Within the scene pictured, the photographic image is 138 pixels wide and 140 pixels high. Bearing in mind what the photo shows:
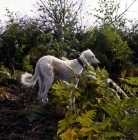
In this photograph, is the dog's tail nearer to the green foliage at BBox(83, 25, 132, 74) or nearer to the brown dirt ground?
the brown dirt ground

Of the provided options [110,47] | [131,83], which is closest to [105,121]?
[131,83]

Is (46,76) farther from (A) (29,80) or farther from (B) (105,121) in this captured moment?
(B) (105,121)

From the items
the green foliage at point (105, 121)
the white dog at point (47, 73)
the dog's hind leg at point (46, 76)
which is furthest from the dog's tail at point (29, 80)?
the green foliage at point (105, 121)

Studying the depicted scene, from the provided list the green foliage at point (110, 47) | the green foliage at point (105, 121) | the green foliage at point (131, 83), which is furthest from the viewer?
the green foliage at point (110, 47)

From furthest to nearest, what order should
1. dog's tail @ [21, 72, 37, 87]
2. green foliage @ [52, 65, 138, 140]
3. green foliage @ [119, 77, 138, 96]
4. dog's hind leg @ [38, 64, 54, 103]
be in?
dog's tail @ [21, 72, 37, 87]
dog's hind leg @ [38, 64, 54, 103]
green foliage @ [119, 77, 138, 96]
green foliage @ [52, 65, 138, 140]

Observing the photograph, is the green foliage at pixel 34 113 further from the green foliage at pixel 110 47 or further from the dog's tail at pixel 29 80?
the green foliage at pixel 110 47

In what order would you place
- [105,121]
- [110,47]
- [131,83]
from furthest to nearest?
[110,47]
[131,83]
[105,121]

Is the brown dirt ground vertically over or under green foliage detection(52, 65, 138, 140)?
under

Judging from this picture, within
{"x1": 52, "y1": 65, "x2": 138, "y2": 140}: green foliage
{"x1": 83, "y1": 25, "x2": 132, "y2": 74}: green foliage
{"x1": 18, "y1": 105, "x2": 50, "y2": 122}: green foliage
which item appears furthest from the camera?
→ {"x1": 83, "y1": 25, "x2": 132, "y2": 74}: green foliage

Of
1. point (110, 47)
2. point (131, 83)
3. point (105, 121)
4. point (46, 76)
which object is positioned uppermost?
point (131, 83)

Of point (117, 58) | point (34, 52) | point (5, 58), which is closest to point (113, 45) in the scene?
point (117, 58)

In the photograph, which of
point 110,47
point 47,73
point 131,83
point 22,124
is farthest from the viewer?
point 110,47

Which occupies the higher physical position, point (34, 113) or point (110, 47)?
point (110, 47)

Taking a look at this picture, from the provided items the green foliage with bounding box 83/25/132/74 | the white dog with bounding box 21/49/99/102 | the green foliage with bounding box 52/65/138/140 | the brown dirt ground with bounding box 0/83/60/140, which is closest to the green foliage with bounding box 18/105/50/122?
the brown dirt ground with bounding box 0/83/60/140
